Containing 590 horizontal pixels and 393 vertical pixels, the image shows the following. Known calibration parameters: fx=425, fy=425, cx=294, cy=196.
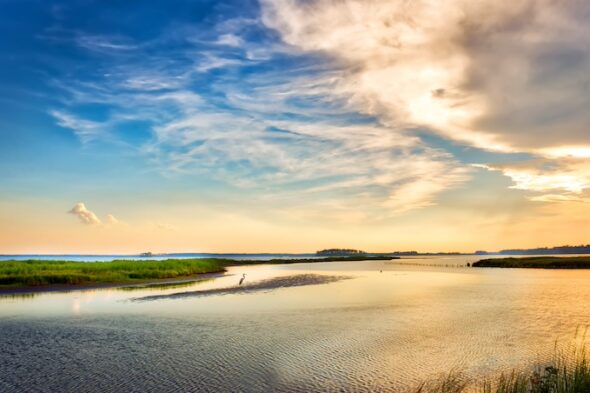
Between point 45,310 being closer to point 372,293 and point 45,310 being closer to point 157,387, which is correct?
point 157,387

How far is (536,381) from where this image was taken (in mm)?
11906

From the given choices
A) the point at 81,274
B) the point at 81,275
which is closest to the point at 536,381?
the point at 81,275

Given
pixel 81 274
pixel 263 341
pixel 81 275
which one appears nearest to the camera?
pixel 263 341

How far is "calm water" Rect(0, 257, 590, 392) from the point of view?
1453cm

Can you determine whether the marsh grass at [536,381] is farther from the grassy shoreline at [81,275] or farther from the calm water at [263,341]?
the grassy shoreline at [81,275]

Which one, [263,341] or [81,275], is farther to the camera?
[81,275]

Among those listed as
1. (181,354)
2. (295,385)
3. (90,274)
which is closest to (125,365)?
(181,354)

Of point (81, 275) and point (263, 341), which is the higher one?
point (81, 275)

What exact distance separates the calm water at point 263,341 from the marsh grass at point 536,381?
31.9 inches

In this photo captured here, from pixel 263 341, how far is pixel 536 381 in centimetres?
1184

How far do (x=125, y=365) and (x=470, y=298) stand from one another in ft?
106

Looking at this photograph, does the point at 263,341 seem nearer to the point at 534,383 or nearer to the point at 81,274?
the point at 534,383

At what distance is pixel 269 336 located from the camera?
21.4 metres

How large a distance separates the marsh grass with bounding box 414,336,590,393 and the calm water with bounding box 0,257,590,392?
0.81 meters
